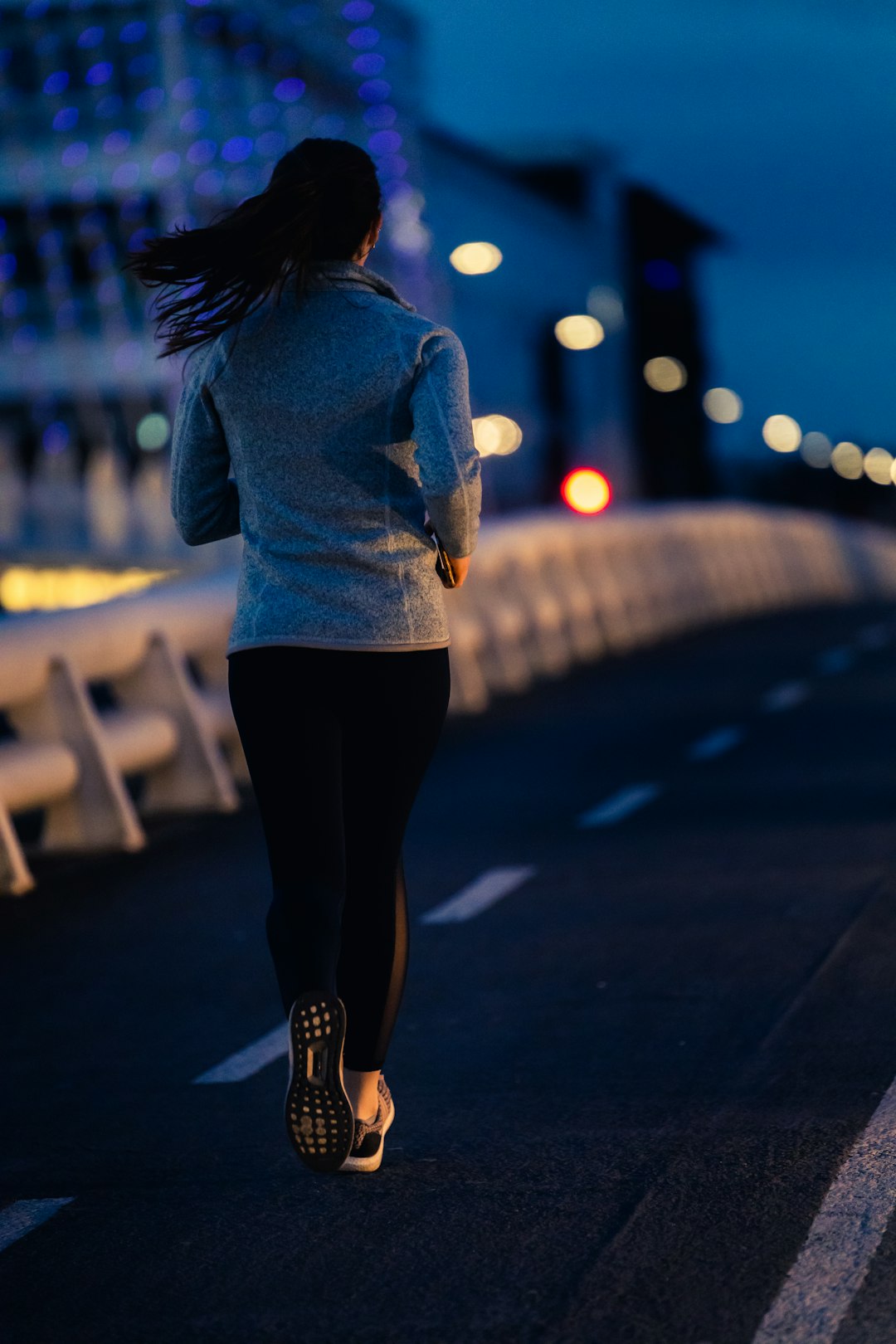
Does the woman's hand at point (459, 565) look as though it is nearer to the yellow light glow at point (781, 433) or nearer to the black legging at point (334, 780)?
the black legging at point (334, 780)

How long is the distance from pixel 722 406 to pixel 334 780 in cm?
9769

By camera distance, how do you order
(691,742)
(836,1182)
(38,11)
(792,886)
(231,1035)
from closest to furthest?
(836,1182) < (231,1035) < (792,886) < (691,742) < (38,11)

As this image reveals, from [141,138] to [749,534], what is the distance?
36005 mm

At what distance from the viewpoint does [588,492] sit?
124 ft

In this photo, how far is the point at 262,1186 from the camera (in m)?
5.08

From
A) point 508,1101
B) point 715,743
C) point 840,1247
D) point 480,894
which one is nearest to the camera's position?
point 840,1247

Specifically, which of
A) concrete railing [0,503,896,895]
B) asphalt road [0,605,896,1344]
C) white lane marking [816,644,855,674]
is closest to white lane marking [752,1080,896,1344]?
asphalt road [0,605,896,1344]

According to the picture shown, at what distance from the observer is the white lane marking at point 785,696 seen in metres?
16.9

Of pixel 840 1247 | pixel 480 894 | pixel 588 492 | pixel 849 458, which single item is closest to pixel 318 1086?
pixel 840 1247

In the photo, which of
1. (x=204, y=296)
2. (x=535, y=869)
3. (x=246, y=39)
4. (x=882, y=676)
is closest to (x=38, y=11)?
(x=246, y=39)

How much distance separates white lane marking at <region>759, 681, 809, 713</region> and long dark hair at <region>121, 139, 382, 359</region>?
39.0ft

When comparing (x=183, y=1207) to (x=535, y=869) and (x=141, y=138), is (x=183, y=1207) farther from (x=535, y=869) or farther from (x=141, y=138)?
(x=141, y=138)

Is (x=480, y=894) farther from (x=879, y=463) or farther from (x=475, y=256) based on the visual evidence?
(x=879, y=463)

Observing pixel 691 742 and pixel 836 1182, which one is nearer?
pixel 836 1182
